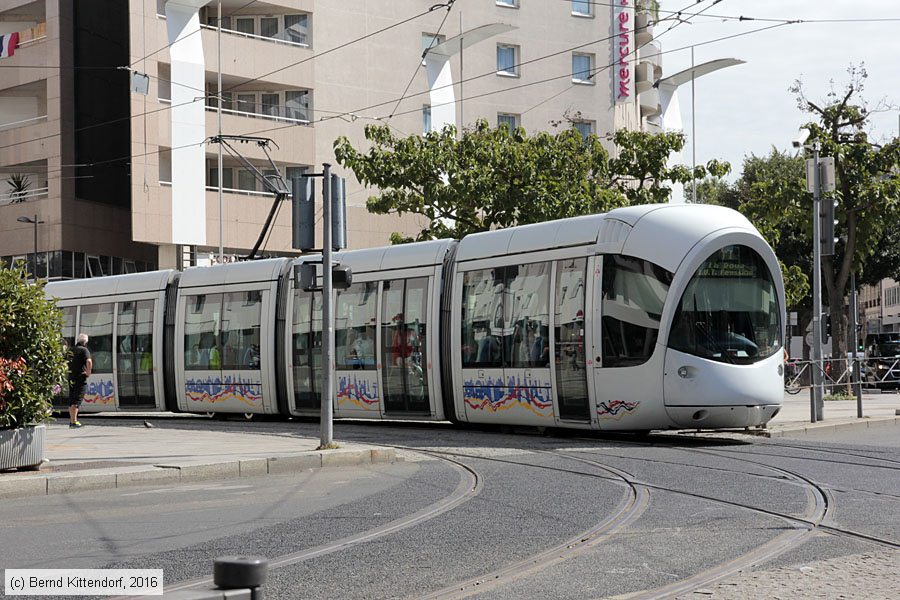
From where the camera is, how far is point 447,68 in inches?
1969

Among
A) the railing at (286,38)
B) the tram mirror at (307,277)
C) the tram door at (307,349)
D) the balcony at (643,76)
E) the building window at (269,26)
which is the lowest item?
the tram door at (307,349)

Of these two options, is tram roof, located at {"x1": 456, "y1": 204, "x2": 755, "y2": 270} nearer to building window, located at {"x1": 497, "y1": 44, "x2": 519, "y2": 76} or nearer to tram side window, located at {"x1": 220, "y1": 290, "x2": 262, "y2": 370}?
tram side window, located at {"x1": 220, "y1": 290, "x2": 262, "y2": 370}

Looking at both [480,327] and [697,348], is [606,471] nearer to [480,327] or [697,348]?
[697,348]

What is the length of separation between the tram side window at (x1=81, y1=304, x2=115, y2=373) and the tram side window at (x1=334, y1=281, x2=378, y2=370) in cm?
701

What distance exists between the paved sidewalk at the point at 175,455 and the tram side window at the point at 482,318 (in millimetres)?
2908

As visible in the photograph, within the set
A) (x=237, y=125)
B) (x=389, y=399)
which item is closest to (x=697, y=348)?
(x=389, y=399)

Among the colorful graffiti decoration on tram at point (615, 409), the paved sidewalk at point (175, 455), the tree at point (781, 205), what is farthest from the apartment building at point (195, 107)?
the colorful graffiti decoration on tram at point (615, 409)

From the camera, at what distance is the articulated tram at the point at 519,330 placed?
16.8m

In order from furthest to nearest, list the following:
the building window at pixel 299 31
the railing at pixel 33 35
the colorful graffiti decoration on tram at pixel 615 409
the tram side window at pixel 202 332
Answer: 1. the building window at pixel 299 31
2. the railing at pixel 33 35
3. the tram side window at pixel 202 332
4. the colorful graffiti decoration on tram at pixel 615 409

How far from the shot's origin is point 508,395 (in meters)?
18.9

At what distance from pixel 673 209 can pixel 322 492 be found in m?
7.56

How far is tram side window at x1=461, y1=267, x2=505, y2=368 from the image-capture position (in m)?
19.0

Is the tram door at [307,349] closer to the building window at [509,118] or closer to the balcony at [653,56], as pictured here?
the building window at [509,118]

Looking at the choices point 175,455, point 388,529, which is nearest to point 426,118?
point 175,455
